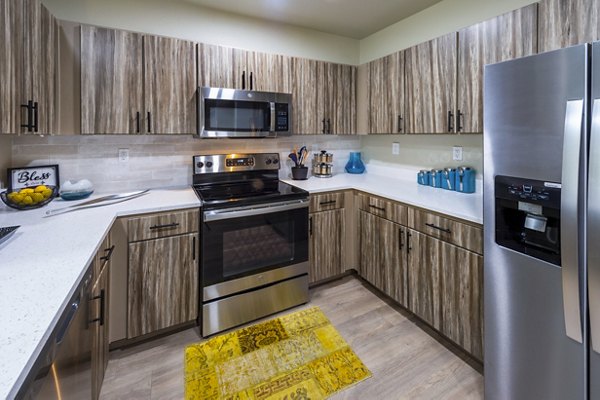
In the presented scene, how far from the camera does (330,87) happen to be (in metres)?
3.01

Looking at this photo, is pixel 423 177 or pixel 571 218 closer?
pixel 571 218

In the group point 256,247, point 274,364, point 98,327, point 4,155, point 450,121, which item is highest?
point 450,121

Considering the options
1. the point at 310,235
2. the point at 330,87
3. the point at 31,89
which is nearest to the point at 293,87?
the point at 330,87

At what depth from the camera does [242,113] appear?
2479mm

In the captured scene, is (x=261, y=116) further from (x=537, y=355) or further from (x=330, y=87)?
(x=537, y=355)

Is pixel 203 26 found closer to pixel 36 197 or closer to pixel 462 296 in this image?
pixel 36 197

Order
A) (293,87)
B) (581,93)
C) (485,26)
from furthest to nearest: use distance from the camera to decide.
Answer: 1. (293,87)
2. (485,26)
3. (581,93)

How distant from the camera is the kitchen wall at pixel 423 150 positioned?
2.36 meters

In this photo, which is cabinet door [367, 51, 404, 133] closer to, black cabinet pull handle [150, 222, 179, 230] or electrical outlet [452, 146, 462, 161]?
electrical outlet [452, 146, 462, 161]

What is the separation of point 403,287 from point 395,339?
375mm

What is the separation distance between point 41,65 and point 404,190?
2543mm

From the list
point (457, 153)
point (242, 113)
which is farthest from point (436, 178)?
point (242, 113)

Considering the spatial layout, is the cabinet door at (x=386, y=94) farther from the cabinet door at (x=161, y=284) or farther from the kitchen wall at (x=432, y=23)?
the cabinet door at (x=161, y=284)

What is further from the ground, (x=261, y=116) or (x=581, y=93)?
(x=261, y=116)
